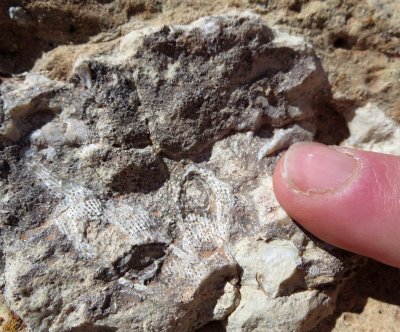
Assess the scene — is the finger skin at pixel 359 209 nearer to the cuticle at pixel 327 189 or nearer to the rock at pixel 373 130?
the cuticle at pixel 327 189

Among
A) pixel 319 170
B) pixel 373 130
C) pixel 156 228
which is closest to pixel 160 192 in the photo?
pixel 156 228

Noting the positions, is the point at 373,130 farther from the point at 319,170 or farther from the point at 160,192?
the point at 160,192

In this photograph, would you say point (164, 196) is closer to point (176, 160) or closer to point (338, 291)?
point (176, 160)

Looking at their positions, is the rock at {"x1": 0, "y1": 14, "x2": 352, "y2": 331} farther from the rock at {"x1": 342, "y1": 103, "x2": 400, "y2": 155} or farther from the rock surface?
the rock at {"x1": 342, "y1": 103, "x2": 400, "y2": 155}

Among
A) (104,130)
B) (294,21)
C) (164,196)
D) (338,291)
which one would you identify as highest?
(294,21)

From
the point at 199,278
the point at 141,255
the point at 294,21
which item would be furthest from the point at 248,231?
Result: the point at 294,21

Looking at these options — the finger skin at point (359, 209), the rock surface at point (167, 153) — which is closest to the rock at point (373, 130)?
the rock surface at point (167, 153)

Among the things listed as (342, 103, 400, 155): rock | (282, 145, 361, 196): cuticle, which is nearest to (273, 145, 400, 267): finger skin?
(282, 145, 361, 196): cuticle
